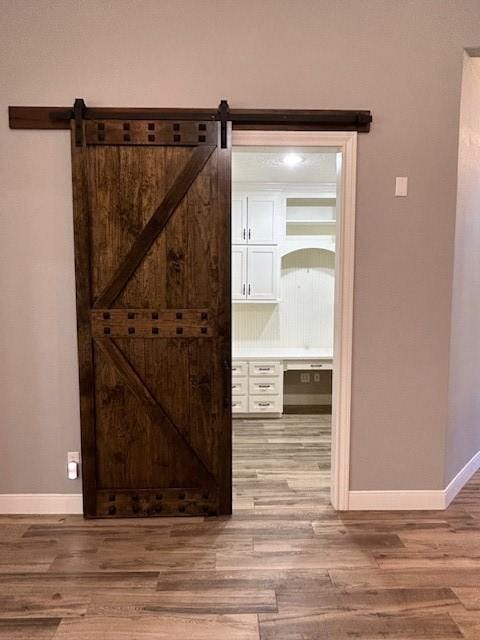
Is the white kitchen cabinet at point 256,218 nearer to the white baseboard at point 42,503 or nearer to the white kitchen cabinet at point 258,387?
the white kitchen cabinet at point 258,387

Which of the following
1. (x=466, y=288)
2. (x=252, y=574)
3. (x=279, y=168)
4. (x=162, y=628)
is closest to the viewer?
(x=162, y=628)

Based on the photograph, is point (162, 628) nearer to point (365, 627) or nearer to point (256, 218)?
point (365, 627)

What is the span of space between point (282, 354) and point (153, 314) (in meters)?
2.44

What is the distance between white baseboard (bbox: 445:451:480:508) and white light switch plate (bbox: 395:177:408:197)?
5.99 ft

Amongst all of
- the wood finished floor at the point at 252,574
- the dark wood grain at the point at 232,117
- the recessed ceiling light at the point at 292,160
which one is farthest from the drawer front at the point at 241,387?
the dark wood grain at the point at 232,117

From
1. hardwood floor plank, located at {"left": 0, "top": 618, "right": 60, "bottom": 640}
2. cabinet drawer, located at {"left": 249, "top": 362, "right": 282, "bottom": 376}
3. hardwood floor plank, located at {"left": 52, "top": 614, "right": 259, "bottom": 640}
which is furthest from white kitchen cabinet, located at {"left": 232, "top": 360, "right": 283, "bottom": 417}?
hardwood floor plank, located at {"left": 0, "top": 618, "right": 60, "bottom": 640}

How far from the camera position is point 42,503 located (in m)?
2.73

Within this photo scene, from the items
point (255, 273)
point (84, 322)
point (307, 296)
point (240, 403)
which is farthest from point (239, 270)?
point (84, 322)

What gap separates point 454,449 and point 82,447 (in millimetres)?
2320

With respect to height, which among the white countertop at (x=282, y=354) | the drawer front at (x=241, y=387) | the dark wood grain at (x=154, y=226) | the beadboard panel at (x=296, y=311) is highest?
the dark wood grain at (x=154, y=226)

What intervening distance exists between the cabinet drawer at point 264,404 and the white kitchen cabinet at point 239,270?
107 cm

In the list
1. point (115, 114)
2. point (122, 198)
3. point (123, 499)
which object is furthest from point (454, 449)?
point (115, 114)

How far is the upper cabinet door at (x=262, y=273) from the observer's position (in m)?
4.79

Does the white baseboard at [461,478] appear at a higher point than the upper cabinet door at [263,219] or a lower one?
lower
